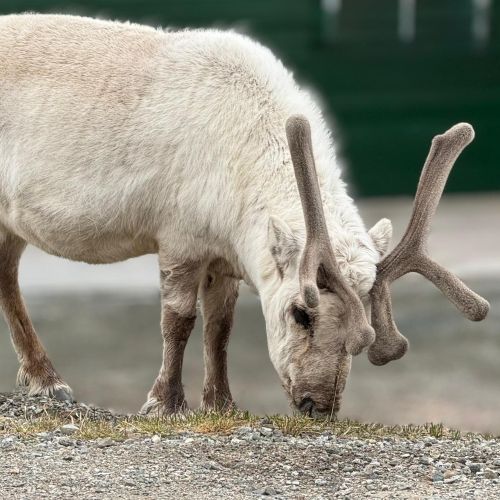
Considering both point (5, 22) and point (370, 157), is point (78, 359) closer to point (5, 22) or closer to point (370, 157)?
point (5, 22)

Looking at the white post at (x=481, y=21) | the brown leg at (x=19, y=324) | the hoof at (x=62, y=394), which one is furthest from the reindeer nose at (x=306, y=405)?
the white post at (x=481, y=21)

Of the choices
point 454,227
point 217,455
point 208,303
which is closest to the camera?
point 217,455

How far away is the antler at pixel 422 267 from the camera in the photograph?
5.97 m

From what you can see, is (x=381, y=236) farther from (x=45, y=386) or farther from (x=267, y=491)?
(x=45, y=386)

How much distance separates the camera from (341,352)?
18.9 ft

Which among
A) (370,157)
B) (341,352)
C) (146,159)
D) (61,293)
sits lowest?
(61,293)

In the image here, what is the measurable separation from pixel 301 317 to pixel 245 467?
72 centimetres

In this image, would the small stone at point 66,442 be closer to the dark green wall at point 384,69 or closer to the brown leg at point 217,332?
the brown leg at point 217,332

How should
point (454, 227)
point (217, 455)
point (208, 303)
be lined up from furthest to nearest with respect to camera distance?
1. point (454, 227)
2. point (208, 303)
3. point (217, 455)

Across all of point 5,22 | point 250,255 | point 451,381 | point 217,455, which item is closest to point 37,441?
A: point 217,455

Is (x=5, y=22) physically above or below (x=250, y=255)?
above

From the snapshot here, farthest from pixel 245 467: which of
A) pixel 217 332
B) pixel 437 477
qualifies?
pixel 217 332

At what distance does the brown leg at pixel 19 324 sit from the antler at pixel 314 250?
263 centimetres

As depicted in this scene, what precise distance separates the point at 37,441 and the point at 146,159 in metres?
1.59
